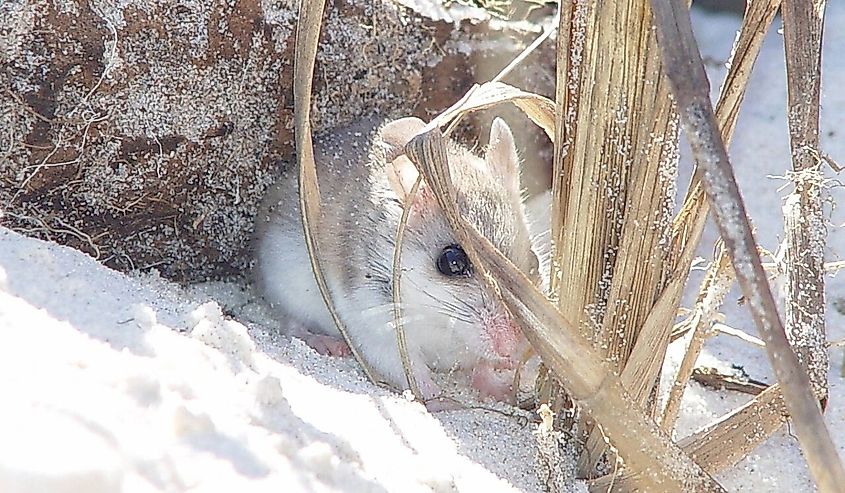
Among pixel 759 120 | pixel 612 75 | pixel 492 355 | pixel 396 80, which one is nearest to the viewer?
pixel 612 75

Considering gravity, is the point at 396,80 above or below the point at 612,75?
below

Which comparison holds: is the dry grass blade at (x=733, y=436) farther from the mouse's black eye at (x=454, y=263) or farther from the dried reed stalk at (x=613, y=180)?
the mouse's black eye at (x=454, y=263)

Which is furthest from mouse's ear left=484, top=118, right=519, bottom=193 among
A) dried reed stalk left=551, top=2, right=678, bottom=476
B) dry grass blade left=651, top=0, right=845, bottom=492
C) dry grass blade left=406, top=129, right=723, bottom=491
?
dry grass blade left=651, top=0, right=845, bottom=492

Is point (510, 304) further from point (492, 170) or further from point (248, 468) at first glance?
point (492, 170)

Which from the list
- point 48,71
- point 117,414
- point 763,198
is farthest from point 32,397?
point 763,198

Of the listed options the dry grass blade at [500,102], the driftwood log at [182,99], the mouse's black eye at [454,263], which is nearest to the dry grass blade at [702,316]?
the dry grass blade at [500,102]

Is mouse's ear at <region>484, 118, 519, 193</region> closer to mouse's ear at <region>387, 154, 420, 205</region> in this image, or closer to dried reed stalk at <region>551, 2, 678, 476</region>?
mouse's ear at <region>387, 154, 420, 205</region>

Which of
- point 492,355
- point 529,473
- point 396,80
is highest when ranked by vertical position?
point 396,80
